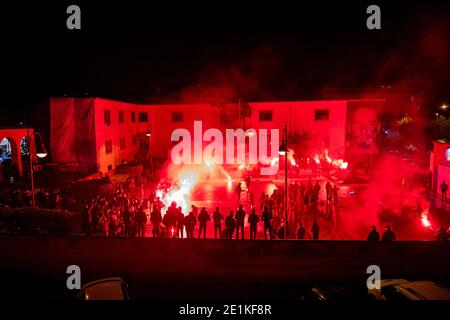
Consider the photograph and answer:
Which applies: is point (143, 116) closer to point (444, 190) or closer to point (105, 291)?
point (444, 190)

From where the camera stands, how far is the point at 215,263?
10656 millimetres

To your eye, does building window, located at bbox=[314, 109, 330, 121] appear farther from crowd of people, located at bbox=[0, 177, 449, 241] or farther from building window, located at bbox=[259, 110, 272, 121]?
crowd of people, located at bbox=[0, 177, 449, 241]

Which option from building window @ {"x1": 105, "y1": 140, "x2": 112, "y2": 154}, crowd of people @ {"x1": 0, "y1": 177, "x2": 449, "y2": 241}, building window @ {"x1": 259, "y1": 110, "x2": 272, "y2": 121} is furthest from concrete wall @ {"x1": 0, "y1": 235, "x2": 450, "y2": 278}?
building window @ {"x1": 259, "y1": 110, "x2": 272, "y2": 121}

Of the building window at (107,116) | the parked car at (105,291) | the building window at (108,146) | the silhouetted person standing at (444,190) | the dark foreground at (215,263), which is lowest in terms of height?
the dark foreground at (215,263)

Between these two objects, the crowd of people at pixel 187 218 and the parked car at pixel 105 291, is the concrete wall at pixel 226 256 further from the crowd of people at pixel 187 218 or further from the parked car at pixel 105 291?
the parked car at pixel 105 291

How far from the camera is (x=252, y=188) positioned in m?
22.0

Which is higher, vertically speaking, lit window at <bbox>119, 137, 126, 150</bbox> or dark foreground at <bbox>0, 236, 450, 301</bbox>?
lit window at <bbox>119, 137, 126, 150</bbox>

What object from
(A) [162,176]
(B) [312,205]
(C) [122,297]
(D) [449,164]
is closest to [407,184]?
(D) [449,164]

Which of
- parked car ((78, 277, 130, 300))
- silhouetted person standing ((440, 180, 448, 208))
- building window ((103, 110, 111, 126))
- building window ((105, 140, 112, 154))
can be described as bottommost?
parked car ((78, 277, 130, 300))

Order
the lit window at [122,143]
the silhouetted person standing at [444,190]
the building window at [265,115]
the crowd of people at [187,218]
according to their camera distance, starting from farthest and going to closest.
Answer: the building window at [265,115]
the lit window at [122,143]
the silhouetted person standing at [444,190]
the crowd of people at [187,218]

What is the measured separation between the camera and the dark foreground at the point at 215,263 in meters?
10.1

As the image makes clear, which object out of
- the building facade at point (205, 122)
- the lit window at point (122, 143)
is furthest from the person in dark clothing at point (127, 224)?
the lit window at point (122, 143)

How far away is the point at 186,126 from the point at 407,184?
1837cm

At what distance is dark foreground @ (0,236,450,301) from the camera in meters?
10.1
